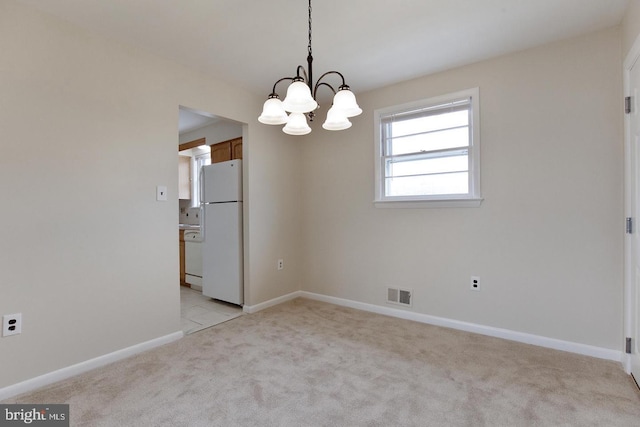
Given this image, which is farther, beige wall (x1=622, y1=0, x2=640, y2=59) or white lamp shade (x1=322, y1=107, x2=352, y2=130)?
beige wall (x1=622, y1=0, x2=640, y2=59)

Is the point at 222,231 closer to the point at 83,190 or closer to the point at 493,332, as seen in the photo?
the point at 83,190

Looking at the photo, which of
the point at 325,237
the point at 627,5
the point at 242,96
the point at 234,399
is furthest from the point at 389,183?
the point at 234,399

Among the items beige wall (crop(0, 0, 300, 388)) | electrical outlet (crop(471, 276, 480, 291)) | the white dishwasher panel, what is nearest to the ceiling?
beige wall (crop(0, 0, 300, 388))

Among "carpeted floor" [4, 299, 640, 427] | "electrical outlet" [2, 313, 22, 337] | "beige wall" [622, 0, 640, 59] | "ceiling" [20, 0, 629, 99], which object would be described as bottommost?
"carpeted floor" [4, 299, 640, 427]

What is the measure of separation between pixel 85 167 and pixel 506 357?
10.9 ft

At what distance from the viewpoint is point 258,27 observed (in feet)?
7.06

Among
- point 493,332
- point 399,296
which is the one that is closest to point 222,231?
point 399,296

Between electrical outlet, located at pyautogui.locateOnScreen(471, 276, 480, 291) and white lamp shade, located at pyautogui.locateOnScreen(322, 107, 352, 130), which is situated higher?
white lamp shade, located at pyautogui.locateOnScreen(322, 107, 352, 130)

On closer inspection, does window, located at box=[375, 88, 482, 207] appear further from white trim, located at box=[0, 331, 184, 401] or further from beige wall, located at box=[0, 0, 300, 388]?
white trim, located at box=[0, 331, 184, 401]

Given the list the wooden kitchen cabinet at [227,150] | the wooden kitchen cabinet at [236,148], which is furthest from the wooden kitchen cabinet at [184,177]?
the wooden kitchen cabinet at [236,148]

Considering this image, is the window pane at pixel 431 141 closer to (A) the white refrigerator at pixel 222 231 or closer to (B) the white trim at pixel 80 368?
(A) the white refrigerator at pixel 222 231

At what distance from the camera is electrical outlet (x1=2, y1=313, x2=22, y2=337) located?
71.7 inches

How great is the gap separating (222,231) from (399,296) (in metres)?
2.10

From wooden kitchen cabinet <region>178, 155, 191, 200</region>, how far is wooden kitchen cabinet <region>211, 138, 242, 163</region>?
1.28 meters
